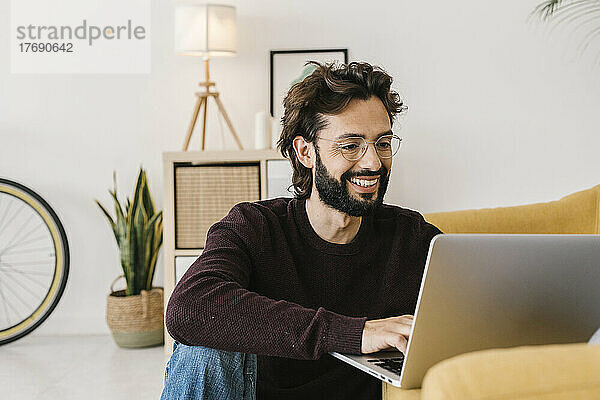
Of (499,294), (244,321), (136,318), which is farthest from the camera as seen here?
(136,318)

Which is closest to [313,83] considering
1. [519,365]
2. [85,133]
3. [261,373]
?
[261,373]

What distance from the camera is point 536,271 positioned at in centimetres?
129

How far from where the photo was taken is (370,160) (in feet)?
6.10

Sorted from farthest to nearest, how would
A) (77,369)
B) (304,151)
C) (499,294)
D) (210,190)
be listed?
(210,190) < (77,369) < (304,151) < (499,294)

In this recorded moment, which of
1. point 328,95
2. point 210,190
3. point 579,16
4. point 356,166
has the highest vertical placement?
point 579,16

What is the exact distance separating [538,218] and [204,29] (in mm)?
1779

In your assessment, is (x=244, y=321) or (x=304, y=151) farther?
(x=304, y=151)

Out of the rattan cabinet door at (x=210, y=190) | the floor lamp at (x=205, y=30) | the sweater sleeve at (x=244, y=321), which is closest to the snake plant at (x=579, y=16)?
the floor lamp at (x=205, y=30)

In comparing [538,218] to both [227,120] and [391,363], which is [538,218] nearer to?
[391,363]

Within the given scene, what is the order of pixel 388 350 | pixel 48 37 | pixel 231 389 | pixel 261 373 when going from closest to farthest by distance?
pixel 388 350, pixel 231 389, pixel 261 373, pixel 48 37

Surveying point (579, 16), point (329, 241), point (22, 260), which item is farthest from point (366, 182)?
point (22, 260)

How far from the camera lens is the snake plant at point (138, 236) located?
359 cm

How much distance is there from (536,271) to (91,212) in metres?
2.99

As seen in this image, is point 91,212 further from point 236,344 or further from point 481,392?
point 481,392
